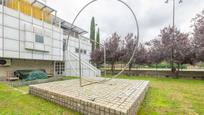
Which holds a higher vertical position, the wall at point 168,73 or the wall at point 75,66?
the wall at point 75,66

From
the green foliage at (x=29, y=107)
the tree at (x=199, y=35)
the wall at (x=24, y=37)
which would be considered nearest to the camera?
the green foliage at (x=29, y=107)

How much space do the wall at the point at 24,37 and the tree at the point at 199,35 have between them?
16.1 meters

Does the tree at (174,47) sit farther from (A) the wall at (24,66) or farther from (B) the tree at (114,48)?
(A) the wall at (24,66)

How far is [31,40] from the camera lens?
14.9m

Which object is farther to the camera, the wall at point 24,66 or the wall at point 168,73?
the wall at point 168,73

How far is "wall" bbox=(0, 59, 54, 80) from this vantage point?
14.1m

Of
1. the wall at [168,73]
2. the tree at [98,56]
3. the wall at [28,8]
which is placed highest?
the wall at [28,8]

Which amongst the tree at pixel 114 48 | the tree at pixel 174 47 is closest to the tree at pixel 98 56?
the tree at pixel 114 48

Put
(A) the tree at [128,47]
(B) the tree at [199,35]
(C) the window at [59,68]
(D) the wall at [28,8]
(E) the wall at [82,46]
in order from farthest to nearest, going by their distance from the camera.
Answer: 1. (E) the wall at [82,46]
2. (C) the window at [59,68]
3. (A) the tree at [128,47]
4. (B) the tree at [199,35]
5. (D) the wall at [28,8]

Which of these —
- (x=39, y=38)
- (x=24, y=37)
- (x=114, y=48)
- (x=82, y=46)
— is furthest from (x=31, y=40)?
(x=82, y=46)

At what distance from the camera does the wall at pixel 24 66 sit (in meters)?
14.1

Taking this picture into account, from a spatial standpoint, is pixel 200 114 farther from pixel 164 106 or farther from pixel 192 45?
pixel 192 45

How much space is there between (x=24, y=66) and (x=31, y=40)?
341 cm

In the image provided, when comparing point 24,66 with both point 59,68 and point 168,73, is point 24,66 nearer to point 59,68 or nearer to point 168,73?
point 59,68
